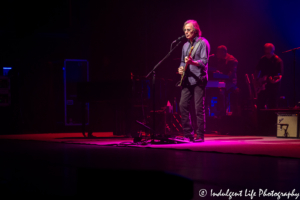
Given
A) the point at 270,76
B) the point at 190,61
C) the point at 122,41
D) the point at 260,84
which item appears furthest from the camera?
the point at 122,41

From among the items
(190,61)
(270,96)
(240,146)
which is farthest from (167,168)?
(270,96)

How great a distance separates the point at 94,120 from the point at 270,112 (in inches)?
147

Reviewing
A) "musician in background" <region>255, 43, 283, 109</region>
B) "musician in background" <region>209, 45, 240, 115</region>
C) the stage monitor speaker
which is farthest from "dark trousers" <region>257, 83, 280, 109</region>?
the stage monitor speaker

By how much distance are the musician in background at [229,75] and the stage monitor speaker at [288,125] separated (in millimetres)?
1689

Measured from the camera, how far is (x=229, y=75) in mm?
8852

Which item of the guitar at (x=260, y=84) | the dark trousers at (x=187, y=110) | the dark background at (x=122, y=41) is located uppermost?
the dark background at (x=122, y=41)

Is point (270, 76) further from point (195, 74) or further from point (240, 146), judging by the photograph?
point (240, 146)

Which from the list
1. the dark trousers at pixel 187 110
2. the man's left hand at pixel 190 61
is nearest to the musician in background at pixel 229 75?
the dark trousers at pixel 187 110

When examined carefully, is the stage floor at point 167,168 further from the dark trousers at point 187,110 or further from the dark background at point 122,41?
the dark background at point 122,41

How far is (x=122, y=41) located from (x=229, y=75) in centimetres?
244

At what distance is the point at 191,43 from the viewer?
5754mm

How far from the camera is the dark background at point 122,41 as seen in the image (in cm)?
894

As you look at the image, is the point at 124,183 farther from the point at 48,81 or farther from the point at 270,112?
the point at 48,81

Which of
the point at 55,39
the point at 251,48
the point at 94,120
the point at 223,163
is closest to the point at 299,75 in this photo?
the point at 251,48
